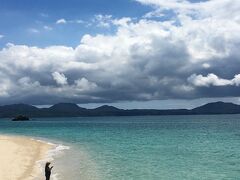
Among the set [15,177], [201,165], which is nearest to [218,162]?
[201,165]

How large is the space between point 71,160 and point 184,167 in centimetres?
1199

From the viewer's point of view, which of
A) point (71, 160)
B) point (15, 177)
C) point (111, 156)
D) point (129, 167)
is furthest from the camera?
point (111, 156)

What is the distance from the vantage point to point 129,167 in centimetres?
3509

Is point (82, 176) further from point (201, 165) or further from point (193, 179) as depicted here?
point (201, 165)

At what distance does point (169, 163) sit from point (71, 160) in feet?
33.2

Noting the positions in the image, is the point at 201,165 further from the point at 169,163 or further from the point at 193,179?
the point at 193,179

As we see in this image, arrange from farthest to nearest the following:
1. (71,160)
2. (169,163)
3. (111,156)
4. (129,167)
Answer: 1. (111,156)
2. (71,160)
3. (169,163)
4. (129,167)

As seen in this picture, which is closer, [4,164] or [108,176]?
[108,176]

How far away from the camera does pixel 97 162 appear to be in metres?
38.4

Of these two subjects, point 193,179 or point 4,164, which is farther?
point 4,164

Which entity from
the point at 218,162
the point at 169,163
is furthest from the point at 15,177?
the point at 218,162

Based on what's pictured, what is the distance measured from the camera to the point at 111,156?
44062mm

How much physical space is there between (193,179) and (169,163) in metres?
8.31

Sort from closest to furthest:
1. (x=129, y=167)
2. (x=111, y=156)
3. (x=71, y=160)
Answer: (x=129, y=167)
(x=71, y=160)
(x=111, y=156)
